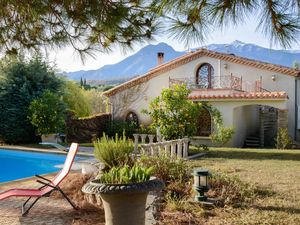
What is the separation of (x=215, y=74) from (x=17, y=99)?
1253cm

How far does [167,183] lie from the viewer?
324 inches

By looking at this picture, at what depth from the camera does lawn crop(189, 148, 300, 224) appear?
242 inches

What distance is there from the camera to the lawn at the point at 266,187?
6.14 meters

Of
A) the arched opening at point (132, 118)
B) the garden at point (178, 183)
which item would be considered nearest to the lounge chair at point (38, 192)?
the garden at point (178, 183)

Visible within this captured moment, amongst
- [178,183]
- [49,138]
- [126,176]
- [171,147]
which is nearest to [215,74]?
[49,138]

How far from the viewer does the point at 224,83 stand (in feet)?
80.3

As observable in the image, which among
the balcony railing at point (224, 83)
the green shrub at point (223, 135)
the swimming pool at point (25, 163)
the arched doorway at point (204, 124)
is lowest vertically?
the swimming pool at point (25, 163)

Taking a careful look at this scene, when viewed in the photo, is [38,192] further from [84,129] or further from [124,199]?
[84,129]

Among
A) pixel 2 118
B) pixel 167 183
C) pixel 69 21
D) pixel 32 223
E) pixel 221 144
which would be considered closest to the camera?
pixel 69 21

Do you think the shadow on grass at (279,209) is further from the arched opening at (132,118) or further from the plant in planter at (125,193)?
the arched opening at (132,118)

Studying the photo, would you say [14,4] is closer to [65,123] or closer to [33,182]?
[33,182]

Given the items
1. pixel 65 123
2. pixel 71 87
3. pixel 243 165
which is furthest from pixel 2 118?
pixel 243 165

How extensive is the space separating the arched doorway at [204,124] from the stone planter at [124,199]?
18.6 m

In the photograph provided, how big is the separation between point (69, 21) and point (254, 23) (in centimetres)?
277
